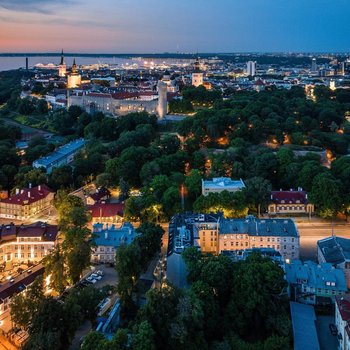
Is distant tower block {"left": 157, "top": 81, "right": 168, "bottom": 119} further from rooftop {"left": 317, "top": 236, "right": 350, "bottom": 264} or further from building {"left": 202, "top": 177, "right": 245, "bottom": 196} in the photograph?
rooftop {"left": 317, "top": 236, "right": 350, "bottom": 264}

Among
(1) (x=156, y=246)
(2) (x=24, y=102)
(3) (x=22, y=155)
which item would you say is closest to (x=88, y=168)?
(3) (x=22, y=155)

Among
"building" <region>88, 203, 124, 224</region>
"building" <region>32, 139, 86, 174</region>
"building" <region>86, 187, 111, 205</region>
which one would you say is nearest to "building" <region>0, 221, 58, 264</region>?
"building" <region>88, 203, 124, 224</region>

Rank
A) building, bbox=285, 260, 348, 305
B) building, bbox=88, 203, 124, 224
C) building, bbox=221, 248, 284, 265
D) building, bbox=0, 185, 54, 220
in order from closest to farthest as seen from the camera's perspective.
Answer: building, bbox=285, 260, 348, 305 < building, bbox=221, 248, 284, 265 < building, bbox=88, 203, 124, 224 < building, bbox=0, 185, 54, 220

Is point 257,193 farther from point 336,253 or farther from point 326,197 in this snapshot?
point 336,253

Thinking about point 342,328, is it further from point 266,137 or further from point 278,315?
point 266,137

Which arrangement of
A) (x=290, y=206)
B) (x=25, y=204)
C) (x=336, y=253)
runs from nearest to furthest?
(x=336, y=253) → (x=290, y=206) → (x=25, y=204)

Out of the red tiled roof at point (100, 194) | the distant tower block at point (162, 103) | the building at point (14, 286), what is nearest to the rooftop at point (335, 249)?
the building at point (14, 286)

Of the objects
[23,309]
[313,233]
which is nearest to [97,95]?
[313,233]
